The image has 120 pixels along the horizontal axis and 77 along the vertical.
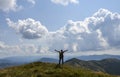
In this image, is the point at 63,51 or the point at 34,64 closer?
the point at 63,51

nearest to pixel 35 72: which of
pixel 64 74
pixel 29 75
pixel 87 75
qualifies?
pixel 29 75

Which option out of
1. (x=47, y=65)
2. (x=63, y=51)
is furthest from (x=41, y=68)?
(x=63, y=51)

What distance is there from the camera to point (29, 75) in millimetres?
53812

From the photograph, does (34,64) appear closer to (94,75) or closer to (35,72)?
(35,72)

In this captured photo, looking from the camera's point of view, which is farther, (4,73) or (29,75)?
(4,73)

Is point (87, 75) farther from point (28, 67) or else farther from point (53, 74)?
point (28, 67)

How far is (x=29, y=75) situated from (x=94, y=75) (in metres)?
14.3

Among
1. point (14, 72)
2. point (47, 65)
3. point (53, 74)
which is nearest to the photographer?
point (53, 74)

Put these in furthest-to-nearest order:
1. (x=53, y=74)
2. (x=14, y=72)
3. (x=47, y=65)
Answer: (x=47, y=65), (x=14, y=72), (x=53, y=74)

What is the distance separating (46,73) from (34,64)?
1071cm

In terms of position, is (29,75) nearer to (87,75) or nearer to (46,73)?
(46,73)

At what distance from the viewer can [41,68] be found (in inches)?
Result: 2329

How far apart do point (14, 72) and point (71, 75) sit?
44.8 feet

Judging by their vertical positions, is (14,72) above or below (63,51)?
below
